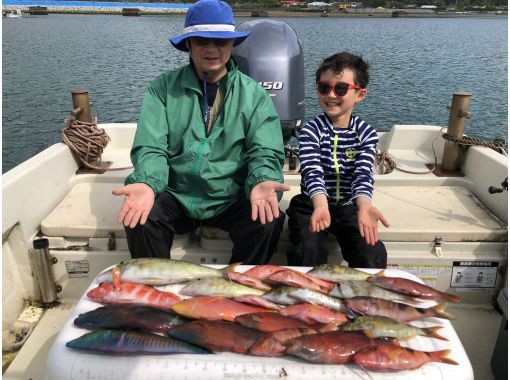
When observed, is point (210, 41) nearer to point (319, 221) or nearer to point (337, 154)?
point (337, 154)

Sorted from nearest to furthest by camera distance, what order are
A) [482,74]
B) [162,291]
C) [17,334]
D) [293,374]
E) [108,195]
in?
[293,374]
[162,291]
[17,334]
[108,195]
[482,74]

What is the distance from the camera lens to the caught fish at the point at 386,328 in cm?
166

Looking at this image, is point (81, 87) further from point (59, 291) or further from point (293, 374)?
point (293, 374)

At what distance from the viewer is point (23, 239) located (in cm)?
271

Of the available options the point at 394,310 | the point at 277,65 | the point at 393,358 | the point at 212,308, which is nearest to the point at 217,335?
the point at 212,308

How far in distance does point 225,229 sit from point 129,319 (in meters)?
1.08

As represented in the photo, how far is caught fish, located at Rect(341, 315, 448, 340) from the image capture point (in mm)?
1663

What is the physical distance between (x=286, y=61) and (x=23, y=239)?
231 cm

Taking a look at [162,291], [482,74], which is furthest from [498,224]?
[482,74]

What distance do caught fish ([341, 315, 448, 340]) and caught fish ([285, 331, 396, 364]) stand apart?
2.8 inches

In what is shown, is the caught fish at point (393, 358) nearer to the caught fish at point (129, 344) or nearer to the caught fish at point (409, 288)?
the caught fish at point (409, 288)

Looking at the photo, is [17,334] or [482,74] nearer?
[17,334]

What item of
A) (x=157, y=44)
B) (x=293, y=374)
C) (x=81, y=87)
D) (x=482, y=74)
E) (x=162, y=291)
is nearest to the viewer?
(x=293, y=374)

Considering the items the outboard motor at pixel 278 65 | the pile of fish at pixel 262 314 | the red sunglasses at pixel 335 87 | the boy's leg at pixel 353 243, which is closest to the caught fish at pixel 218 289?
the pile of fish at pixel 262 314
